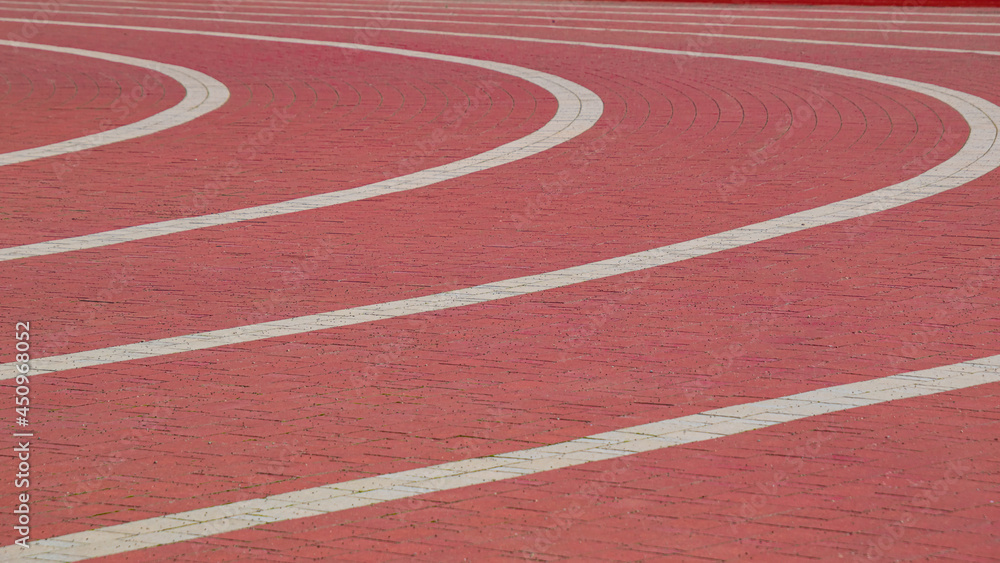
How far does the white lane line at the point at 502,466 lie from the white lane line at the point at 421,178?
14.5ft

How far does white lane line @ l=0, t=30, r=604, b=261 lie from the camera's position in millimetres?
8859

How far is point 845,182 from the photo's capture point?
10.0 metres

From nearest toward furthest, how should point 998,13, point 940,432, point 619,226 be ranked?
point 940,432 → point 619,226 → point 998,13

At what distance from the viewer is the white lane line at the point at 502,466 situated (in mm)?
4746

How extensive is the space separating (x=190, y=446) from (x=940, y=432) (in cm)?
369

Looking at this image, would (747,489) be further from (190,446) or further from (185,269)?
(185,269)

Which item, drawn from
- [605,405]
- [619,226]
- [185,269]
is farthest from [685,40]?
[605,405]

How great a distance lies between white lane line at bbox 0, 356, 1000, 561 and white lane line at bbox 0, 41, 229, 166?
7.71 m
